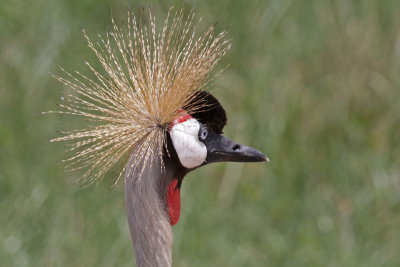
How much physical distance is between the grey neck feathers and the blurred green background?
1.27m

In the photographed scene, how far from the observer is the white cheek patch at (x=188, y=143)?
5.44 ft

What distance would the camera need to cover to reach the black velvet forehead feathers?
5.53 feet

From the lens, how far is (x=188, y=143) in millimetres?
1678

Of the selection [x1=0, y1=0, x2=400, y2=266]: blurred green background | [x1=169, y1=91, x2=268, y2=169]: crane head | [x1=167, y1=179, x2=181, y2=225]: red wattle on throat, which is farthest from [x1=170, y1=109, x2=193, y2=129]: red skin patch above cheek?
[x1=0, y1=0, x2=400, y2=266]: blurred green background

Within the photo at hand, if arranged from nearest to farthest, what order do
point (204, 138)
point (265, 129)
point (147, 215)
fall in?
point (147, 215) < point (204, 138) < point (265, 129)

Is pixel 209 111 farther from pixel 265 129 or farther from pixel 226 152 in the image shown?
pixel 265 129

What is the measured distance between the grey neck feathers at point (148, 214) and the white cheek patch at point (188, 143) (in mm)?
55

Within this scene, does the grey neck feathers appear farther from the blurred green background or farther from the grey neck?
the blurred green background

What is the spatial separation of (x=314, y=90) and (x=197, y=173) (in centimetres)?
58

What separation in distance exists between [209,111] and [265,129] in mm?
1425

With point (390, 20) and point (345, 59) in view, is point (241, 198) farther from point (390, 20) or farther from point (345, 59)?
point (390, 20)

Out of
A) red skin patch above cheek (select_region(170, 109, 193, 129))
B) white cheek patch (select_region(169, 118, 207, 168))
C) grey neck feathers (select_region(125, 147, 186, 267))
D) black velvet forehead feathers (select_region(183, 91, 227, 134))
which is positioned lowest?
grey neck feathers (select_region(125, 147, 186, 267))

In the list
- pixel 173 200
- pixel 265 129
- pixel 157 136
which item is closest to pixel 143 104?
pixel 157 136

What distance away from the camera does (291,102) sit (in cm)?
315
